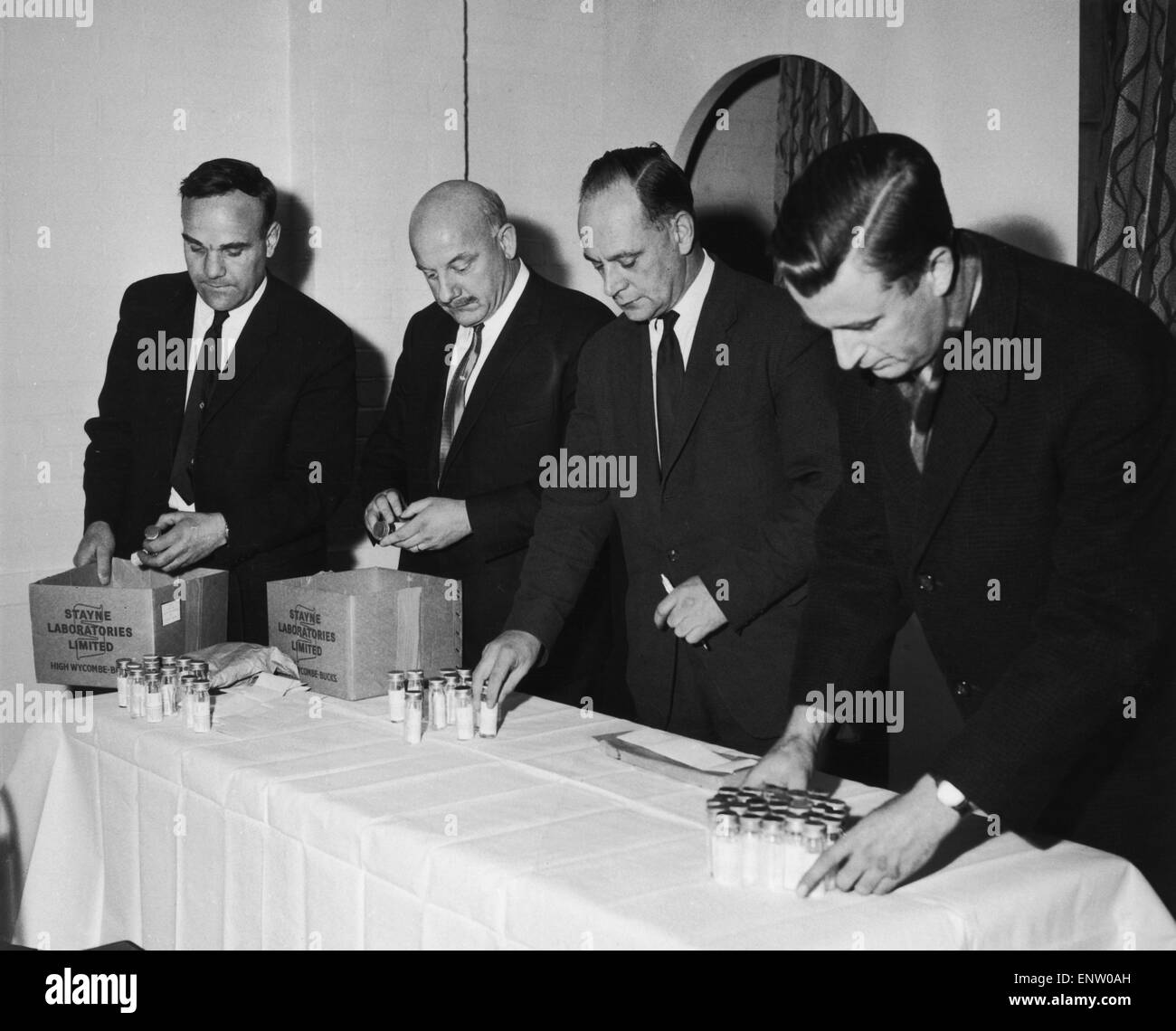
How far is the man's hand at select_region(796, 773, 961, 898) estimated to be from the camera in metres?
1.52

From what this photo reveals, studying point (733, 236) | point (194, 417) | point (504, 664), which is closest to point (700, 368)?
point (504, 664)

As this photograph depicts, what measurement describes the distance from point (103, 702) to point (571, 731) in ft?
3.05

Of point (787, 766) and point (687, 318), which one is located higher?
point (687, 318)

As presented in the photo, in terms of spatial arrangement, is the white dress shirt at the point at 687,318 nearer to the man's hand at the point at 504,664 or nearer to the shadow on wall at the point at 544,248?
the man's hand at the point at 504,664

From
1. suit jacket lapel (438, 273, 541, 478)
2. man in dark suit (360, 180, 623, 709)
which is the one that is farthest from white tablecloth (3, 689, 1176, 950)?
suit jacket lapel (438, 273, 541, 478)

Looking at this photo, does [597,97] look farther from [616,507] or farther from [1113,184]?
[616,507]

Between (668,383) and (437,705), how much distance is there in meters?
0.82

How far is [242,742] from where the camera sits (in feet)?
7.53

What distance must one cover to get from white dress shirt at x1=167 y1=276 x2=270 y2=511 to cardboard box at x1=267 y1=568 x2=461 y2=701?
0.96m

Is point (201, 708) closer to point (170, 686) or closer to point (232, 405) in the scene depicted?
point (170, 686)

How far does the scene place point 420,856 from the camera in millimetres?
1759

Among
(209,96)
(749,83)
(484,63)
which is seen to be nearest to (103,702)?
(209,96)

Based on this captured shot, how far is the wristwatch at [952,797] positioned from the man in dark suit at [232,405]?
2176 mm

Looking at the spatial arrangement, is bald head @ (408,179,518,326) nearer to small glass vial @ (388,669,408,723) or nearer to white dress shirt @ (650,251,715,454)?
white dress shirt @ (650,251,715,454)
